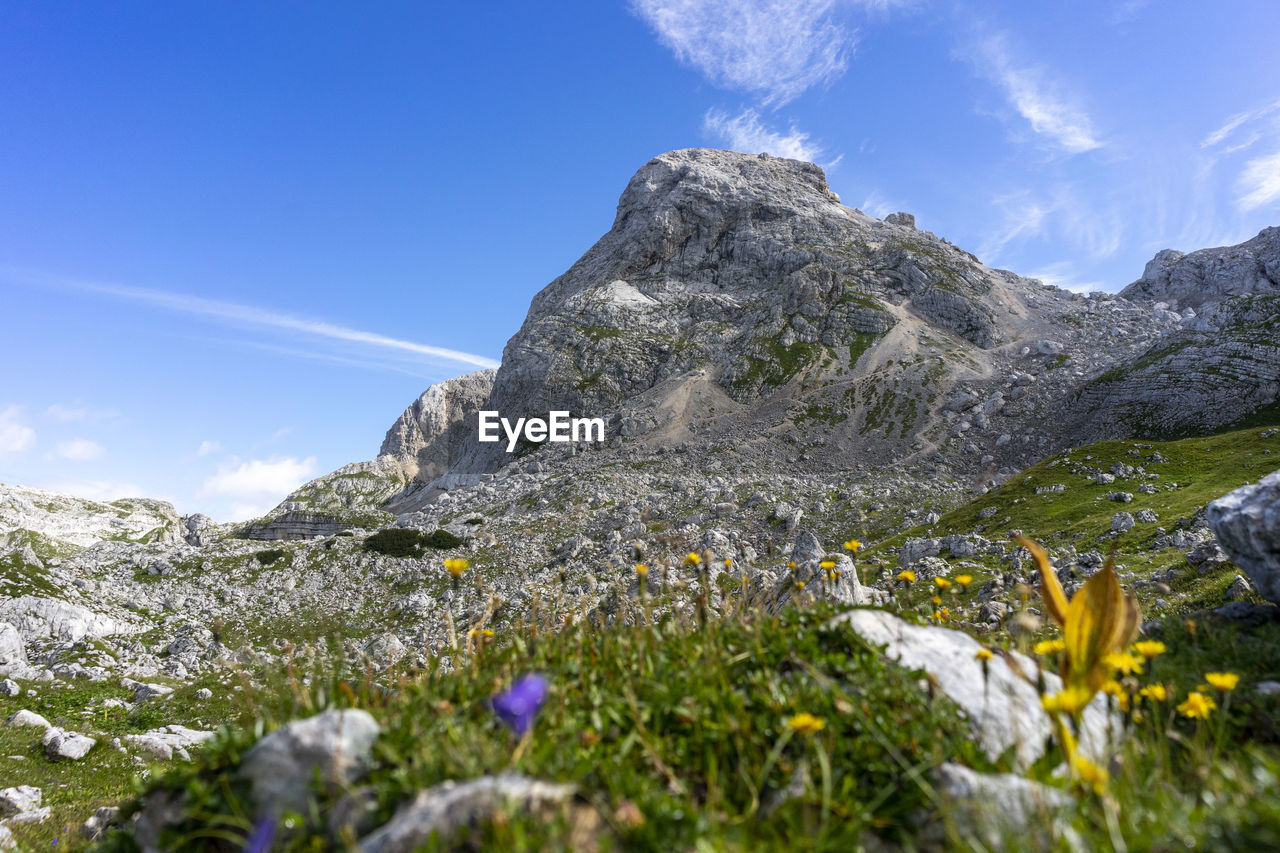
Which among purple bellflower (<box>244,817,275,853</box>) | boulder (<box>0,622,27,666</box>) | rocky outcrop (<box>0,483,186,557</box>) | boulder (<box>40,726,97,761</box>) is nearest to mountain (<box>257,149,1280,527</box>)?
rocky outcrop (<box>0,483,186,557</box>)

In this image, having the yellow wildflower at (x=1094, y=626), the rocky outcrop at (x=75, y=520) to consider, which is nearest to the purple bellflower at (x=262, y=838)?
the yellow wildflower at (x=1094, y=626)

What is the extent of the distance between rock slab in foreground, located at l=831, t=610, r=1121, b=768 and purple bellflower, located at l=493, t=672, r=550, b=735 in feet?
9.13

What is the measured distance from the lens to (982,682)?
5047 millimetres

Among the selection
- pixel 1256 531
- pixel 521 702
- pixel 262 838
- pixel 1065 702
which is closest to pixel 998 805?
pixel 1065 702

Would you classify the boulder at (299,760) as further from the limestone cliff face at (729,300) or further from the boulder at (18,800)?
the limestone cliff face at (729,300)

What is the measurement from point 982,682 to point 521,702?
396 centimetres

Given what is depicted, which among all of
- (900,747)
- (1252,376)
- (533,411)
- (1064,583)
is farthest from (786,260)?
(900,747)

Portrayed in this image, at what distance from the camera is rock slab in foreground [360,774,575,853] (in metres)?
2.89

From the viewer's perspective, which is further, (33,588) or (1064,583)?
(33,588)

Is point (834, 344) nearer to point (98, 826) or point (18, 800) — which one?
point (18, 800)

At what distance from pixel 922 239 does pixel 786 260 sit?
137 ft

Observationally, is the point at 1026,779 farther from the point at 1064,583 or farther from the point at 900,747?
the point at 1064,583

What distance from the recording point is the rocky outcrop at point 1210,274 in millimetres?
113812

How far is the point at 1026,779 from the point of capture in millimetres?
3504
